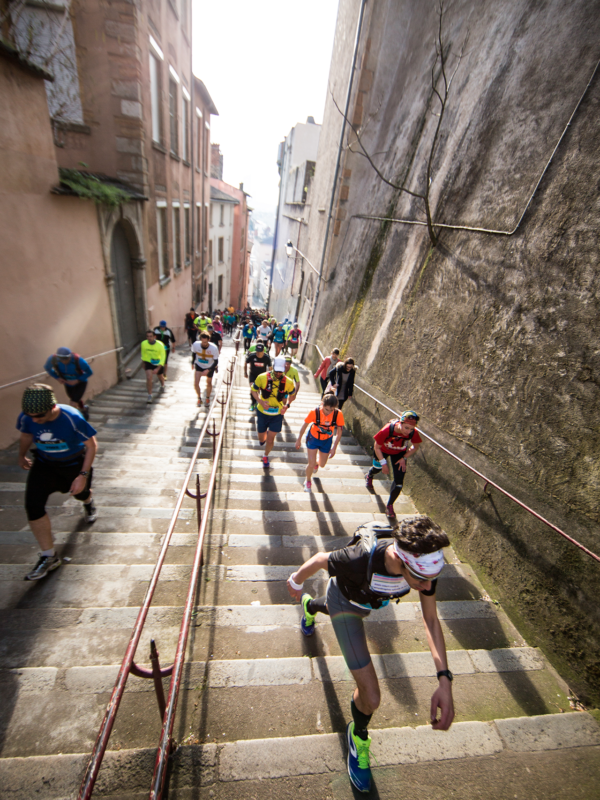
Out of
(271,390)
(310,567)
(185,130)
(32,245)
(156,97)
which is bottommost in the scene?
(271,390)

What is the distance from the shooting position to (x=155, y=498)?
15.8ft

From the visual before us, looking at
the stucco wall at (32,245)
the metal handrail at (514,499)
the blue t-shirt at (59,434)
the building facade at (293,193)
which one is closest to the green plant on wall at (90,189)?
the stucco wall at (32,245)

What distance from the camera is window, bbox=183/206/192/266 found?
16469 mm

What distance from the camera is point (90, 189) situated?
7164 mm

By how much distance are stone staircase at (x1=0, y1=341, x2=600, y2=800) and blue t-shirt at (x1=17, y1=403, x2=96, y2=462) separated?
1.11 metres

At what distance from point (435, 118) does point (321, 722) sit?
1047 centimetres

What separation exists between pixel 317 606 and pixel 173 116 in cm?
1669

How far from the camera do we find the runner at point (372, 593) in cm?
201

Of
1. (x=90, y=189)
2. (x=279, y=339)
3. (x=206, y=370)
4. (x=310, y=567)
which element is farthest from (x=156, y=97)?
(x=310, y=567)

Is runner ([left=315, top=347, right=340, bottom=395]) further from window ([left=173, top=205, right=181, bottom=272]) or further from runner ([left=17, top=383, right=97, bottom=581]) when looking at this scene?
window ([left=173, top=205, right=181, bottom=272])

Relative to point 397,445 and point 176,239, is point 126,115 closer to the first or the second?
point 176,239

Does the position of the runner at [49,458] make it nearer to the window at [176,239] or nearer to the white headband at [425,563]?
the white headband at [425,563]

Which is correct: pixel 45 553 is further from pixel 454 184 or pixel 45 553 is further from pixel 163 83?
pixel 163 83

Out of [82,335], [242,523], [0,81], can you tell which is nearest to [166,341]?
[82,335]
